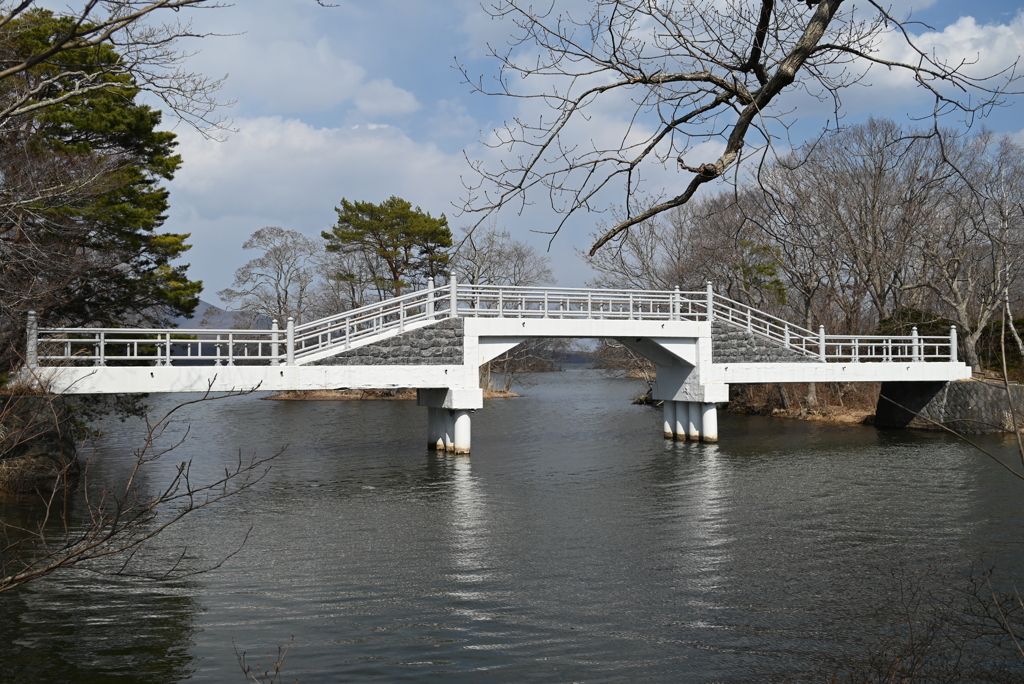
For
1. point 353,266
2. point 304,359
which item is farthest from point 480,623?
point 353,266

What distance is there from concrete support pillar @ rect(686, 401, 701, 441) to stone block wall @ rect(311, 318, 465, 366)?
7702 mm

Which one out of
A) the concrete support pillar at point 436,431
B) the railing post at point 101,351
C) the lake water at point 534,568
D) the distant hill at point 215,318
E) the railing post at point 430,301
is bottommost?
the lake water at point 534,568

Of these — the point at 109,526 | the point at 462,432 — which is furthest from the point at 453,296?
the point at 109,526

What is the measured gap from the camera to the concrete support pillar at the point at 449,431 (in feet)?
69.4

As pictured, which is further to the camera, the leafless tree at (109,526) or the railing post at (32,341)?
the railing post at (32,341)

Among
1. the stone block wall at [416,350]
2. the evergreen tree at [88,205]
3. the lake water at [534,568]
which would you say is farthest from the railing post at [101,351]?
the stone block wall at [416,350]

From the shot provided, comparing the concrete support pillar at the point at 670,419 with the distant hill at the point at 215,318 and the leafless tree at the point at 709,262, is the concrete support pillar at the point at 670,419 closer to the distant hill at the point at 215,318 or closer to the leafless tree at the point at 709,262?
the leafless tree at the point at 709,262

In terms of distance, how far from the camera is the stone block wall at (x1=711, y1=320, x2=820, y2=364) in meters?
23.8

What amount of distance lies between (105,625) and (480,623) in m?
3.87

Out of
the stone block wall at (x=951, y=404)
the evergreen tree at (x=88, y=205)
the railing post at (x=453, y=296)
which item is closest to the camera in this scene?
the evergreen tree at (x=88, y=205)

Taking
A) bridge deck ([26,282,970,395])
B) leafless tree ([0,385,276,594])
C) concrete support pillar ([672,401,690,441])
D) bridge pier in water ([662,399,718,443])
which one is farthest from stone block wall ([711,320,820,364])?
leafless tree ([0,385,276,594])

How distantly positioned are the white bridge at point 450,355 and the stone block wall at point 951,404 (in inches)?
27.7

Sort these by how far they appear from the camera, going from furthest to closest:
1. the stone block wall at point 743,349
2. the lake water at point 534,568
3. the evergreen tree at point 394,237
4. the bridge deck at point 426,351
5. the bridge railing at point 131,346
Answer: the evergreen tree at point 394,237, the stone block wall at point 743,349, the bridge deck at point 426,351, the bridge railing at point 131,346, the lake water at point 534,568

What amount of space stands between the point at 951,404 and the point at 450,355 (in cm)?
1638
